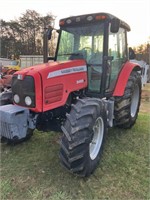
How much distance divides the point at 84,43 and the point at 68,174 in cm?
221

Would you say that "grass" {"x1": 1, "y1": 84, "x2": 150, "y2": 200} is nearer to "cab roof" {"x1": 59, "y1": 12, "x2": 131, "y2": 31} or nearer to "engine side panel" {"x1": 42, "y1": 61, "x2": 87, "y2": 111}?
"engine side panel" {"x1": 42, "y1": 61, "x2": 87, "y2": 111}

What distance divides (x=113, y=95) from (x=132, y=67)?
865 mm

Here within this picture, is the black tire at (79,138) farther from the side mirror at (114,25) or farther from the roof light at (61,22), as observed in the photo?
the roof light at (61,22)

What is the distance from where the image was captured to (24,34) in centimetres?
3400

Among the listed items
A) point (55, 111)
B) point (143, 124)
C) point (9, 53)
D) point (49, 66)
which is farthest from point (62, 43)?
point (9, 53)

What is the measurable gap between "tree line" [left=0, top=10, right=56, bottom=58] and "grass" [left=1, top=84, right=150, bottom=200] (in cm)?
2867

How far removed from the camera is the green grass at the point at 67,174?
115 inches

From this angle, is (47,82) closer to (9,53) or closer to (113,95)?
(113,95)

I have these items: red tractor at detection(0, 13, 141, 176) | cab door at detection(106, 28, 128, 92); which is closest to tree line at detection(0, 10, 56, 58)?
cab door at detection(106, 28, 128, 92)

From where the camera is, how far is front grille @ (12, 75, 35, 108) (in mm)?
3227

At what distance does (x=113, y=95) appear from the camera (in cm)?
439

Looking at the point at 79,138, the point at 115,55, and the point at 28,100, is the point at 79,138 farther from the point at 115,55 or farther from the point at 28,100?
the point at 115,55

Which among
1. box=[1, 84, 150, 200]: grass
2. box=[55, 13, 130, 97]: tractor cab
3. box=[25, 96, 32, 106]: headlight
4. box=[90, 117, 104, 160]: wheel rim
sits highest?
box=[55, 13, 130, 97]: tractor cab

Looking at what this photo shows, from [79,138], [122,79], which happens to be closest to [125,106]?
[122,79]
